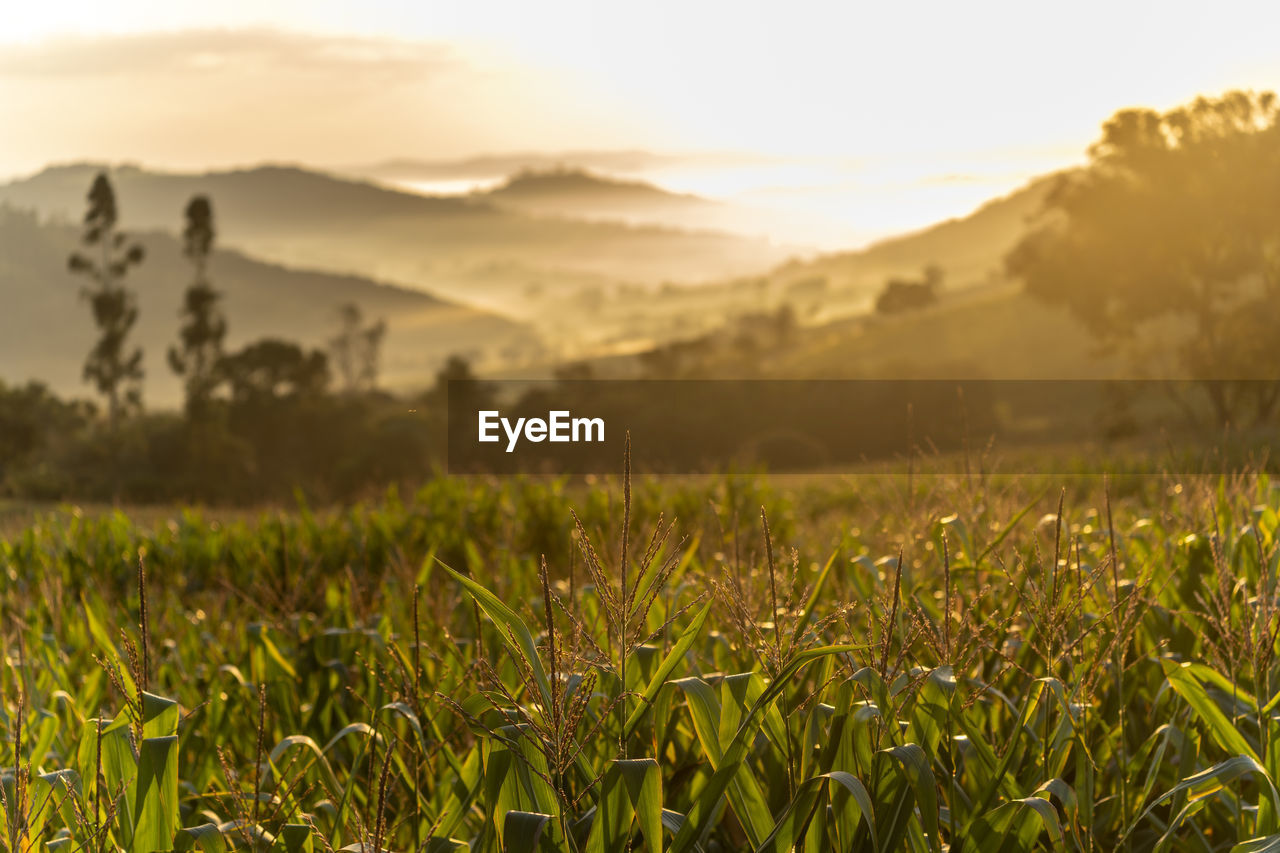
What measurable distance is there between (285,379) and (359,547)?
49.9m

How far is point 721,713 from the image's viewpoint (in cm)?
311

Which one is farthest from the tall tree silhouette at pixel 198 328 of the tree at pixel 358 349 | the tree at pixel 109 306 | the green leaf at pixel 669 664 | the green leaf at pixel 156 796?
the green leaf at pixel 669 664

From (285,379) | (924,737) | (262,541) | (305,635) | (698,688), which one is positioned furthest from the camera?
(285,379)

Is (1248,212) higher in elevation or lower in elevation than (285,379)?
higher

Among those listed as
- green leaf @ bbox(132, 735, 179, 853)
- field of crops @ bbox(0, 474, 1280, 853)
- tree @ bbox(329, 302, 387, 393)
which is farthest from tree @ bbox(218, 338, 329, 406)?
green leaf @ bbox(132, 735, 179, 853)

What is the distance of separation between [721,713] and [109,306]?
63202mm

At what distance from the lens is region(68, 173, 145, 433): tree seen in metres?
58.5

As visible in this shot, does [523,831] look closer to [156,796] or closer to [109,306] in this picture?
[156,796]

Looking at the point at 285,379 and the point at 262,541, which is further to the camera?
the point at 285,379

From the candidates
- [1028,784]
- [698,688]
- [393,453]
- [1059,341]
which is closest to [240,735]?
[698,688]

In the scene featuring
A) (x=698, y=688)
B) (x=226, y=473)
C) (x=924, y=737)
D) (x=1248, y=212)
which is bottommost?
(x=226, y=473)

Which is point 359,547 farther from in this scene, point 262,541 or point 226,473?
point 226,473

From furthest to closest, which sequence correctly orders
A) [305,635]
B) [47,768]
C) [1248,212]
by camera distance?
[1248,212], [305,635], [47,768]

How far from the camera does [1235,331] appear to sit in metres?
40.4
